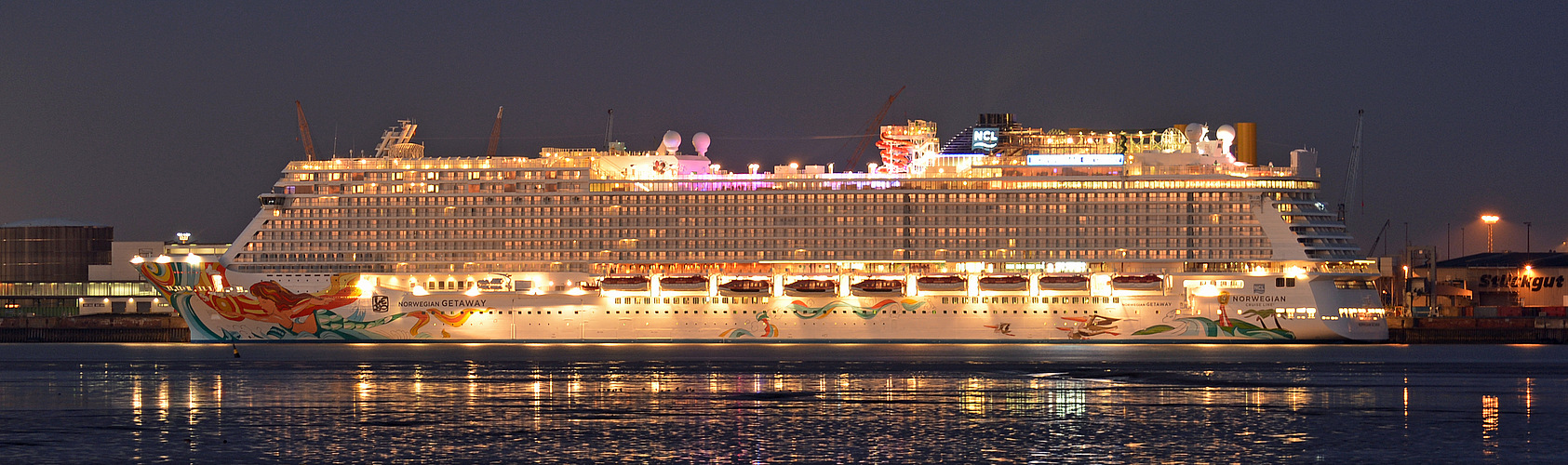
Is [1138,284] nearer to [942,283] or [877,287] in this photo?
[942,283]

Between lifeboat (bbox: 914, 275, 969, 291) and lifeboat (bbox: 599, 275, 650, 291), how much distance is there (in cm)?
1339

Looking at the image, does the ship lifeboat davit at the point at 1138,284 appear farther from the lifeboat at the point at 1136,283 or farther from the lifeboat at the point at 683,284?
the lifeboat at the point at 683,284

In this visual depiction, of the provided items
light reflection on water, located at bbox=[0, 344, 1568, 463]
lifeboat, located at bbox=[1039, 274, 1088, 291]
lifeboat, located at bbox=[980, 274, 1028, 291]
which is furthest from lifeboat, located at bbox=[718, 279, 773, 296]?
lifeboat, located at bbox=[1039, 274, 1088, 291]

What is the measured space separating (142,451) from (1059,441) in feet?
66.8

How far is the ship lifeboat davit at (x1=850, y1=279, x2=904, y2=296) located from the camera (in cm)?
8575

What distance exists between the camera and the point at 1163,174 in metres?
88.3

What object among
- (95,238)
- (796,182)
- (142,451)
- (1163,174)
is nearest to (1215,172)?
(1163,174)

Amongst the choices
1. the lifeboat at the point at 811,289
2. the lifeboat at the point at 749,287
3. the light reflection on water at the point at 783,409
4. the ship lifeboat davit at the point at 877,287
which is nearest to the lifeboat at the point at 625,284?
the lifeboat at the point at 749,287

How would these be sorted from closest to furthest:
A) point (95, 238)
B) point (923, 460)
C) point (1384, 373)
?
point (923, 460), point (1384, 373), point (95, 238)

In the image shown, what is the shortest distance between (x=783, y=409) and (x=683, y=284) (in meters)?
38.0

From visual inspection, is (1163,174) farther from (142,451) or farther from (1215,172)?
(142,451)

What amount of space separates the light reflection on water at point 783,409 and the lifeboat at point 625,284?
393 inches

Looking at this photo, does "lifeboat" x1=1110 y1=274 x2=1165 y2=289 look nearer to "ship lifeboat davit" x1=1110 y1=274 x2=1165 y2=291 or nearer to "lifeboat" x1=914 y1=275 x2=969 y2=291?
"ship lifeboat davit" x1=1110 y1=274 x2=1165 y2=291

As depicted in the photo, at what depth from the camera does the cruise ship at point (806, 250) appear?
85.5 meters
